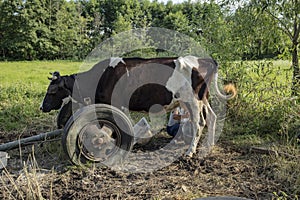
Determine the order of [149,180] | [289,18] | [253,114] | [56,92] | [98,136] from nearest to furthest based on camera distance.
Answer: [149,180], [98,136], [56,92], [289,18], [253,114]

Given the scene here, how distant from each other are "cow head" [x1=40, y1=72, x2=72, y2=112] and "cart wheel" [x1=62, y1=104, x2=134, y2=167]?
3.46 ft

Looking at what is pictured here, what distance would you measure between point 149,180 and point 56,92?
2.00m

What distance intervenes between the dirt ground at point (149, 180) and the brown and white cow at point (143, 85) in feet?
2.39

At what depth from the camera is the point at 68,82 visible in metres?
4.54

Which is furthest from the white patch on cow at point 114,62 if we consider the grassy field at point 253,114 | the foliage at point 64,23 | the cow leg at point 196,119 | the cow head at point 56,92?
the foliage at point 64,23

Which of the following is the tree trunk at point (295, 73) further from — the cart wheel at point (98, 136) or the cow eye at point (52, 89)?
the cow eye at point (52, 89)

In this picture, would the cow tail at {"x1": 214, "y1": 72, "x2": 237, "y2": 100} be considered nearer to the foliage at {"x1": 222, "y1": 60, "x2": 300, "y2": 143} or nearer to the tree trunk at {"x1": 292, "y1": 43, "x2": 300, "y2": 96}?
the foliage at {"x1": 222, "y1": 60, "x2": 300, "y2": 143}

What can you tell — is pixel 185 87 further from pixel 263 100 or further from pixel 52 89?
pixel 52 89

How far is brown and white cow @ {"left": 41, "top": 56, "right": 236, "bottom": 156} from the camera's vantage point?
14.6ft

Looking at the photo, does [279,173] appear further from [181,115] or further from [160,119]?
[160,119]

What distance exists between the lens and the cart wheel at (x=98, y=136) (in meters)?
3.53

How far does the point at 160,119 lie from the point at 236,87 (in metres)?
1.53

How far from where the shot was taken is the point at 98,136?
3.63m

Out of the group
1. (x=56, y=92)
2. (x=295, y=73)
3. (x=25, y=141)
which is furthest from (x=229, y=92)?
(x=25, y=141)
